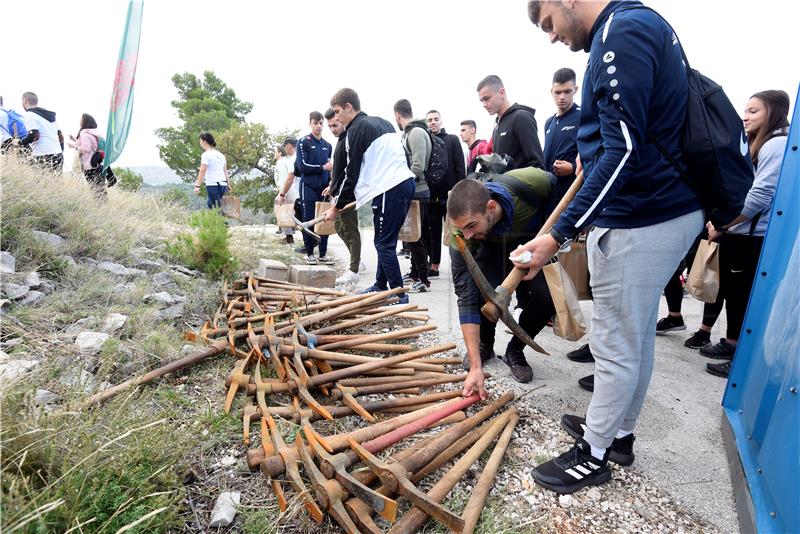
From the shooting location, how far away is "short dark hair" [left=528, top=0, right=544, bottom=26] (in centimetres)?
188

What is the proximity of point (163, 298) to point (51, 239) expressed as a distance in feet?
4.86

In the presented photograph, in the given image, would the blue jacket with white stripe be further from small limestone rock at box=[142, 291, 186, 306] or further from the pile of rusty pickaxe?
small limestone rock at box=[142, 291, 186, 306]

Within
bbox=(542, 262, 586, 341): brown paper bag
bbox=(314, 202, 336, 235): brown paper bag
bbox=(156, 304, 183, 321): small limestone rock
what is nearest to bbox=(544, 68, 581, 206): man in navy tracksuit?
bbox=(542, 262, 586, 341): brown paper bag

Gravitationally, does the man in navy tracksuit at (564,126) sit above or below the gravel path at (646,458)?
above

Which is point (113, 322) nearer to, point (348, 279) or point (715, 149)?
point (348, 279)

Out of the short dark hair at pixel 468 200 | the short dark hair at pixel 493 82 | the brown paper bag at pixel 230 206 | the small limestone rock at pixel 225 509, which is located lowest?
the small limestone rock at pixel 225 509

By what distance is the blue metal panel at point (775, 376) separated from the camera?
1.47m

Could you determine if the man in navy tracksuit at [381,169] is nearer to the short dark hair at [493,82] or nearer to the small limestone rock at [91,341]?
the short dark hair at [493,82]

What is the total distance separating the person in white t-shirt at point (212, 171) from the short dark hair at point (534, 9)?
749 centimetres

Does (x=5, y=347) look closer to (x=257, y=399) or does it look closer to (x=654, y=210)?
(x=257, y=399)

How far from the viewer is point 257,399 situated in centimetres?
248

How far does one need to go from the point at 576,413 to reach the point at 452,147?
411 centimetres

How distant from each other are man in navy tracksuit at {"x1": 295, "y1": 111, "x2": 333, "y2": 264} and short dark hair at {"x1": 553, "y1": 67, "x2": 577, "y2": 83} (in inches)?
147

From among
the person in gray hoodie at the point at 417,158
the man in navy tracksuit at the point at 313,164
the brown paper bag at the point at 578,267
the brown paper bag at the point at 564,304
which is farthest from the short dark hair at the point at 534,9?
the man in navy tracksuit at the point at 313,164
